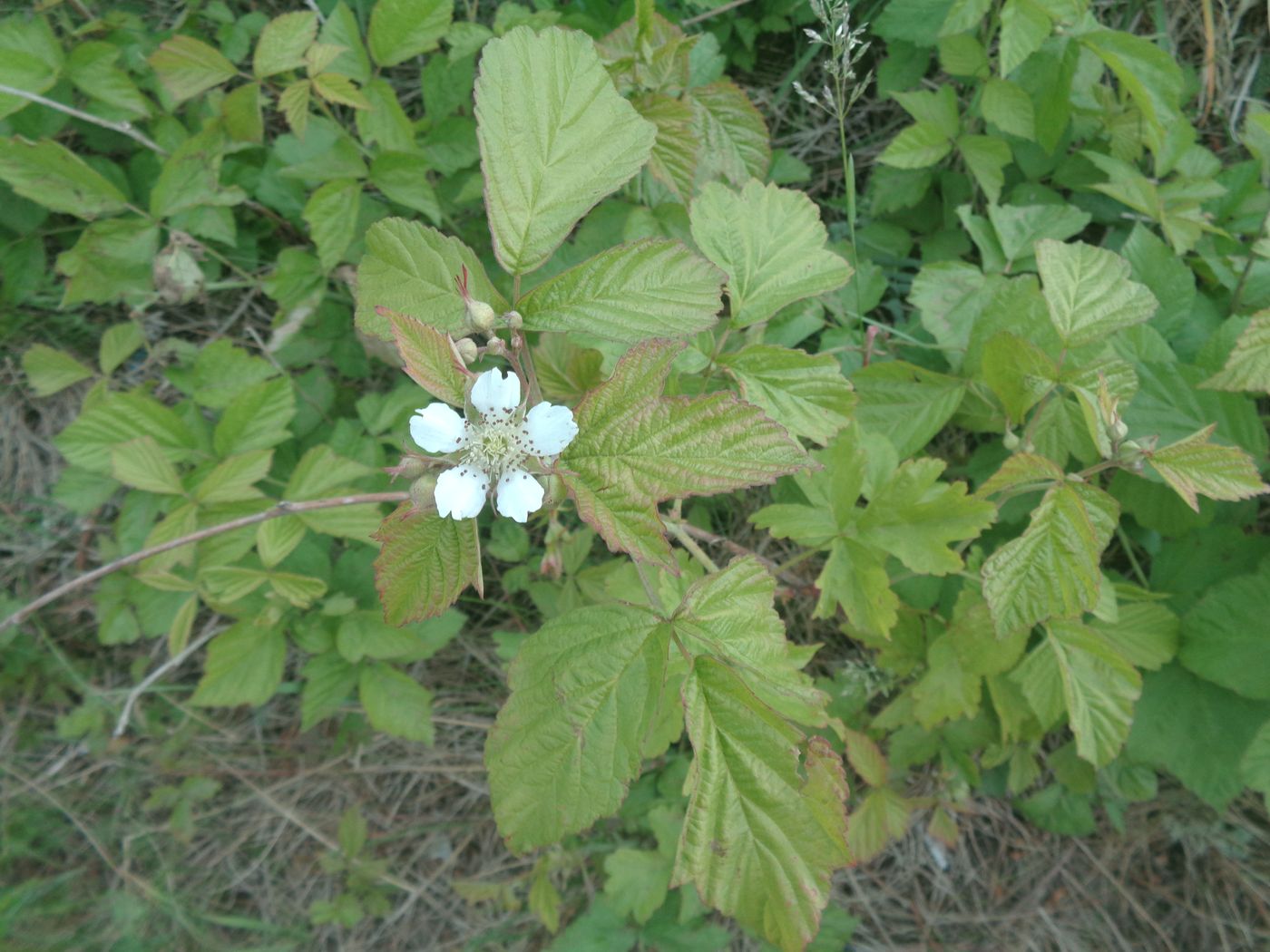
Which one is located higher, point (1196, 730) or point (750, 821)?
point (750, 821)

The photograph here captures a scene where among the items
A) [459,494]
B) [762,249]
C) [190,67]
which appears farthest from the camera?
[190,67]

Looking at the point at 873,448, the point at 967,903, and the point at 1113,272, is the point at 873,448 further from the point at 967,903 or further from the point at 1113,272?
the point at 967,903

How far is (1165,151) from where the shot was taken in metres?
2.10

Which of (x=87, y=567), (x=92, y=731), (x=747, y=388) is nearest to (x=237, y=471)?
(x=747, y=388)

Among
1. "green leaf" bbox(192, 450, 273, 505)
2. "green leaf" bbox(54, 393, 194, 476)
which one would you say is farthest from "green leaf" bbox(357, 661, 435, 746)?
"green leaf" bbox(54, 393, 194, 476)

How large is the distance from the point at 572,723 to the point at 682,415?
51 centimetres

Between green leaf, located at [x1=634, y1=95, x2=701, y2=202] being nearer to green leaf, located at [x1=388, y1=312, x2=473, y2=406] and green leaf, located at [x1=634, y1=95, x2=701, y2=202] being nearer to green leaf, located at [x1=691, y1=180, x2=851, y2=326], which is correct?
green leaf, located at [x1=691, y1=180, x2=851, y2=326]

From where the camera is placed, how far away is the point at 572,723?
1.25m

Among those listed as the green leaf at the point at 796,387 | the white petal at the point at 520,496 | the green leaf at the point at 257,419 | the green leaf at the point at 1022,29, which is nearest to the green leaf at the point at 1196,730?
the green leaf at the point at 796,387

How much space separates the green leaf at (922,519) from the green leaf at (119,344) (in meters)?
2.27

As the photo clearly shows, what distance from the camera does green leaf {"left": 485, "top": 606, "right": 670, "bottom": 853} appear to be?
1.24 m

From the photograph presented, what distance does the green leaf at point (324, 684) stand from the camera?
2.21m

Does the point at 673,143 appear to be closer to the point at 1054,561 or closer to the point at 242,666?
the point at 1054,561

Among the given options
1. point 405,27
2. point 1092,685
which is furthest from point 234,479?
point 1092,685
